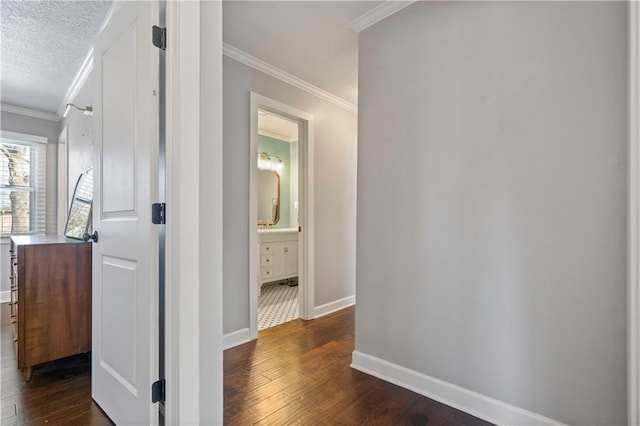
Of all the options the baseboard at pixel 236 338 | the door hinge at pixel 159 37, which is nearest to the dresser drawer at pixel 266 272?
the baseboard at pixel 236 338

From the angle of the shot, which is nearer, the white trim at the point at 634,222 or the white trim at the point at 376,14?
the white trim at the point at 634,222

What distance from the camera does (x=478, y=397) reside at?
1.64 m

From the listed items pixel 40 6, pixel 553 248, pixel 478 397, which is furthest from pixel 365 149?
pixel 40 6

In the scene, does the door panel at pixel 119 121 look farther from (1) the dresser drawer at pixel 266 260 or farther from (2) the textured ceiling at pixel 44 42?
(1) the dresser drawer at pixel 266 260

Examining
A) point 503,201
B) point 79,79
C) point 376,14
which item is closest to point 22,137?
point 79,79

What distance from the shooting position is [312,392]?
1857mm

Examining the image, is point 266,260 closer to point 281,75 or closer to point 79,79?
point 281,75

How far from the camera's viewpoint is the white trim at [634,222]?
1.16m

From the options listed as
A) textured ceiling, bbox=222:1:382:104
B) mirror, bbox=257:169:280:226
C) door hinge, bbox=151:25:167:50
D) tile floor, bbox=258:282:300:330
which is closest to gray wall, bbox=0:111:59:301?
mirror, bbox=257:169:280:226

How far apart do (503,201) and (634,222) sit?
50cm

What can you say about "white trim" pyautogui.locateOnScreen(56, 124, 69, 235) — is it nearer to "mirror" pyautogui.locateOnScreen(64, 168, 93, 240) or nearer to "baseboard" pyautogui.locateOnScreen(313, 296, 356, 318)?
"mirror" pyautogui.locateOnScreen(64, 168, 93, 240)

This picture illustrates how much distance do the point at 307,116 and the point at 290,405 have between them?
2554 mm

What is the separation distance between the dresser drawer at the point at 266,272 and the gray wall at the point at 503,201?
230cm

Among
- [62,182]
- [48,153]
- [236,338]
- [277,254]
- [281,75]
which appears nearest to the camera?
[236,338]
